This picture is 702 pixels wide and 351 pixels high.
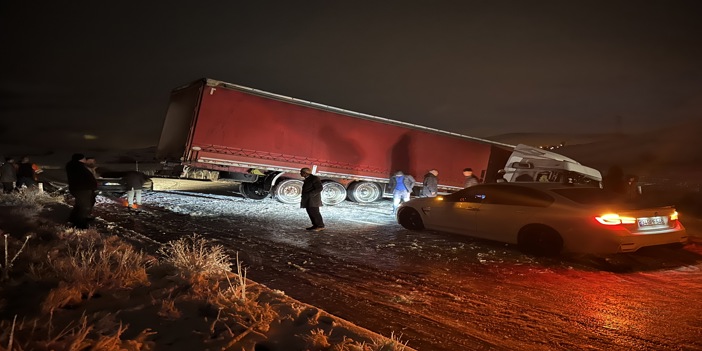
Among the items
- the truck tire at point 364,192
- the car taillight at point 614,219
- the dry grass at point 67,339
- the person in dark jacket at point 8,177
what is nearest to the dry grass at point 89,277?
the dry grass at point 67,339

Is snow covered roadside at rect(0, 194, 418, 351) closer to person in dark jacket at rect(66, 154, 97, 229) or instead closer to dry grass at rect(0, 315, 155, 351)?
dry grass at rect(0, 315, 155, 351)

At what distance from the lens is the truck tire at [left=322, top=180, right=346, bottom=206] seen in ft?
43.3

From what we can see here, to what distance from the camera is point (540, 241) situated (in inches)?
242

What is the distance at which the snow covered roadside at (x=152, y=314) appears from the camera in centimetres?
238

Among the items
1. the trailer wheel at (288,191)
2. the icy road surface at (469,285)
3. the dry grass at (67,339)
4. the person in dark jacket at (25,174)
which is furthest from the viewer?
the trailer wheel at (288,191)

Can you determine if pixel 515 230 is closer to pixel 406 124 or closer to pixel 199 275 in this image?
pixel 199 275

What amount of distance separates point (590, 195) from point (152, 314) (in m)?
6.34

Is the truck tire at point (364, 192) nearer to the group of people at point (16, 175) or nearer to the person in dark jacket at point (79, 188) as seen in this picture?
the person in dark jacket at point (79, 188)

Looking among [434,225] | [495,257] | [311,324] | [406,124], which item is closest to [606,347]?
[311,324]

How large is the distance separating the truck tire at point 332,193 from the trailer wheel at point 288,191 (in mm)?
956

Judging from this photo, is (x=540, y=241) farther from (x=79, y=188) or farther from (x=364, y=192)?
(x=364, y=192)

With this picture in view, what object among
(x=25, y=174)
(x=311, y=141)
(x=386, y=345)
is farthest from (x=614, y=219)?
(x=25, y=174)

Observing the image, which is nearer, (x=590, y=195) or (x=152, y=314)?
(x=152, y=314)

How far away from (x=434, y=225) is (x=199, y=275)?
17.4 feet
